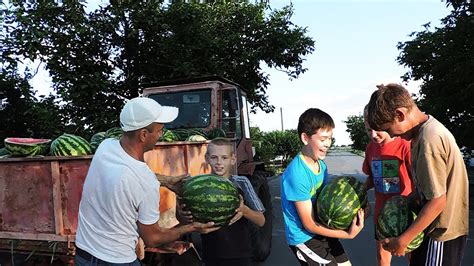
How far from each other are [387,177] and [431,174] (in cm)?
155

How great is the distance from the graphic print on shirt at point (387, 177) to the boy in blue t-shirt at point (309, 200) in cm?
109

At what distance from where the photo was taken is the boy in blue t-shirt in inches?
113

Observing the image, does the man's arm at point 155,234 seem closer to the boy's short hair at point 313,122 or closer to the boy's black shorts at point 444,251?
the boy's short hair at point 313,122

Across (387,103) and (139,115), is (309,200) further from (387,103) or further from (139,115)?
(139,115)

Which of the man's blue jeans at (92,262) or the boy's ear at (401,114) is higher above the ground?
the boy's ear at (401,114)

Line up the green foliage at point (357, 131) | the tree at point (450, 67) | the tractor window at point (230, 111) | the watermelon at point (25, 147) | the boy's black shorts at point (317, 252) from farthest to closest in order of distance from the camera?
the green foliage at point (357, 131) < the tree at point (450, 67) < the tractor window at point (230, 111) < the watermelon at point (25, 147) < the boy's black shorts at point (317, 252)

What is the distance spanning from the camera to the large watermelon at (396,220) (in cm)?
278

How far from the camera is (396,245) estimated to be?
8.87ft

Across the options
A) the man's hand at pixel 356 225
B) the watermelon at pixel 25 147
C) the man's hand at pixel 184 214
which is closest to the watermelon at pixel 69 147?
the watermelon at pixel 25 147

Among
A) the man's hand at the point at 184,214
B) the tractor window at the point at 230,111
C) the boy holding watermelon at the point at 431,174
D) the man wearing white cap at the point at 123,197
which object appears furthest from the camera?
the tractor window at the point at 230,111

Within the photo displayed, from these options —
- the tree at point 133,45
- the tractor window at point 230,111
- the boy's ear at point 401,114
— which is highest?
the tree at point 133,45

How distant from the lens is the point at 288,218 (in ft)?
9.81

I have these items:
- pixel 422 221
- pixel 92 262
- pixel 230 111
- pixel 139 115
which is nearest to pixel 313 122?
pixel 422 221

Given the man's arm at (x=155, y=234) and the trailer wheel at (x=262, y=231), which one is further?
the trailer wheel at (x=262, y=231)
